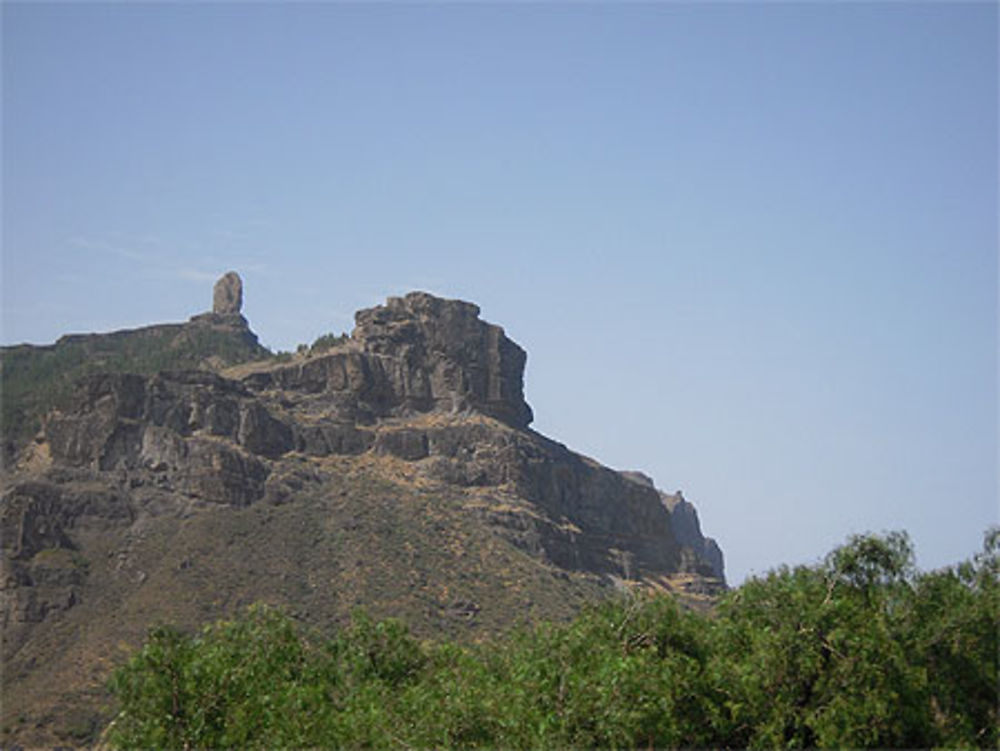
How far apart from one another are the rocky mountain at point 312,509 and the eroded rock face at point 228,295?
29856 mm

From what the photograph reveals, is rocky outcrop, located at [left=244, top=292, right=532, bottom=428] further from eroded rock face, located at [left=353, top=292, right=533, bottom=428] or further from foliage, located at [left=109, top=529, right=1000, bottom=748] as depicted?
foliage, located at [left=109, top=529, right=1000, bottom=748]

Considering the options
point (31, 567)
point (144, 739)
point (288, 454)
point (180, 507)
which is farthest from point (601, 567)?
point (144, 739)

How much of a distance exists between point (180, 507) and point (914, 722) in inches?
3724

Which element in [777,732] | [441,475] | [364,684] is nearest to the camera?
[777,732]

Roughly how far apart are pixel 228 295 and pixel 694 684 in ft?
535

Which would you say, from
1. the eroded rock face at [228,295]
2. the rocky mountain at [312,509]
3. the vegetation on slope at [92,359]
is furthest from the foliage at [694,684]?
the eroded rock face at [228,295]

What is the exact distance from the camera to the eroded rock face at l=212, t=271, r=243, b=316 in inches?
7648

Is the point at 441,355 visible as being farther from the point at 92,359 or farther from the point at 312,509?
the point at 92,359

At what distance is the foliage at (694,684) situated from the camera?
123 feet

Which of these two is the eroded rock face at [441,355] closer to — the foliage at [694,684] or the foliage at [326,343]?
the foliage at [326,343]

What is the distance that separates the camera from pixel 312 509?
420 feet

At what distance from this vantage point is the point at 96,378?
133000 mm

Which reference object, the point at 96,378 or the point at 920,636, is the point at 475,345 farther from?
the point at 920,636

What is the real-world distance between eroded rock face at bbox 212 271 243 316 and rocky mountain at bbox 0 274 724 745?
29856mm
